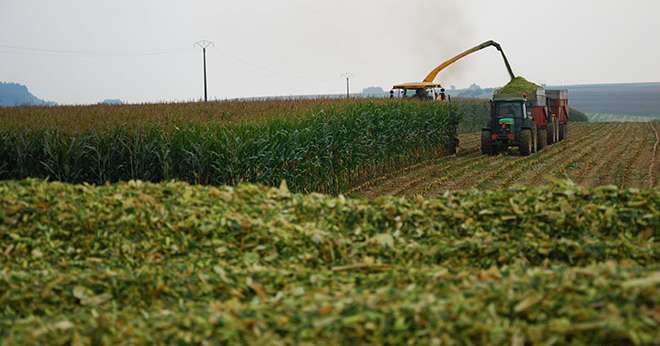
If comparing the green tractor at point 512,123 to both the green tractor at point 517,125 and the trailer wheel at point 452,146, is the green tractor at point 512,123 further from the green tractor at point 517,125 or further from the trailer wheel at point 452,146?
the trailer wheel at point 452,146

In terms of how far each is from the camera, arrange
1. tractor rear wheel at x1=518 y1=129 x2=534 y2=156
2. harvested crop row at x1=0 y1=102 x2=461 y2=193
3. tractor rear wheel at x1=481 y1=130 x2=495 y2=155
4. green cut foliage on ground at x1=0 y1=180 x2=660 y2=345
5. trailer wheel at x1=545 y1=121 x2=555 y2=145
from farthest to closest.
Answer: trailer wheel at x1=545 y1=121 x2=555 y2=145 < tractor rear wheel at x1=481 y1=130 x2=495 y2=155 < tractor rear wheel at x1=518 y1=129 x2=534 y2=156 < harvested crop row at x1=0 y1=102 x2=461 y2=193 < green cut foliage on ground at x1=0 y1=180 x2=660 y2=345

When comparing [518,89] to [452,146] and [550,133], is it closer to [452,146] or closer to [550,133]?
[452,146]

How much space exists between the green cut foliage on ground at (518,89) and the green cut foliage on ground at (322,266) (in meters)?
Answer: 16.2

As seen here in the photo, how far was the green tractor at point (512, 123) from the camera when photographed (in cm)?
2248

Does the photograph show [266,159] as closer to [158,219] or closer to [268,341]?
[158,219]

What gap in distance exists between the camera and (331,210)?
26.9ft

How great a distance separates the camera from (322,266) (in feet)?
22.4

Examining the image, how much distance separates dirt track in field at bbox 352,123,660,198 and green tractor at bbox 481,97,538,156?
50cm

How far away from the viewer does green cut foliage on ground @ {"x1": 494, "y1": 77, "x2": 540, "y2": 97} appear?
24.2 metres

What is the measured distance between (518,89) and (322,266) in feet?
63.3

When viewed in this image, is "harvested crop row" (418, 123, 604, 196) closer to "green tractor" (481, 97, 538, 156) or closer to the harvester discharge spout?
"green tractor" (481, 97, 538, 156)

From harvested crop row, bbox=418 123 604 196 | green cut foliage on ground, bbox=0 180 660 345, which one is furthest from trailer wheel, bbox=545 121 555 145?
green cut foliage on ground, bbox=0 180 660 345

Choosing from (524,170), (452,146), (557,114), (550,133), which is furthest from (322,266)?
(557,114)

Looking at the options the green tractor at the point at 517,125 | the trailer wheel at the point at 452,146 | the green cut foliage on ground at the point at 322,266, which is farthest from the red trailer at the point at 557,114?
the green cut foliage on ground at the point at 322,266
